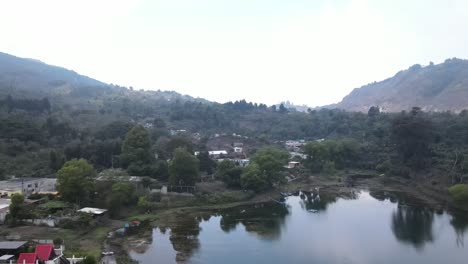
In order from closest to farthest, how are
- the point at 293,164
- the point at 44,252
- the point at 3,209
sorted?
the point at 44,252 → the point at 3,209 → the point at 293,164

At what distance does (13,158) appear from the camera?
39844mm

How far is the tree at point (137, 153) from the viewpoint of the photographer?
36875 millimetres

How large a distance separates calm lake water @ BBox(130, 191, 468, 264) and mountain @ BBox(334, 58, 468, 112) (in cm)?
7898

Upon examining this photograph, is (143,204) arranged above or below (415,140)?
below

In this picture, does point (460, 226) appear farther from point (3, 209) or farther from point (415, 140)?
point (3, 209)

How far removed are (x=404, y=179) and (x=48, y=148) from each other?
36.8m

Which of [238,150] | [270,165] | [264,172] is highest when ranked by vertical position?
[238,150]

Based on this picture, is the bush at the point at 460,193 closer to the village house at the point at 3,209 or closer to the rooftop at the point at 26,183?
the rooftop at the point at 26,183

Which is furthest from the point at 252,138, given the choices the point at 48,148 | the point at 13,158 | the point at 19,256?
the point at 19,256

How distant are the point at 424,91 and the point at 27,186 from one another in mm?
120851

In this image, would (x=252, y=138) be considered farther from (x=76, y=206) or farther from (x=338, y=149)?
(x=76, y=206)

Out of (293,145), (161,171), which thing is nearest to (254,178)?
(161,171)

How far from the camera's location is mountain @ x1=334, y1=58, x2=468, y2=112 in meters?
112

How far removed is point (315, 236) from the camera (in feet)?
93.3
